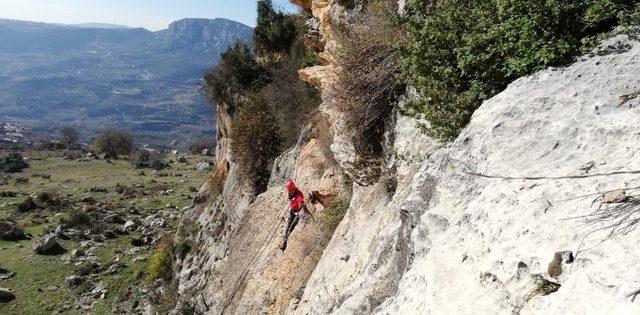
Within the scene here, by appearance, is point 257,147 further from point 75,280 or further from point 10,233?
point 10,233

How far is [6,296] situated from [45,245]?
851cm

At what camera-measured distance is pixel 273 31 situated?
34.3 m

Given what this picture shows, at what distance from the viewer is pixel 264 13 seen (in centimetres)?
3809

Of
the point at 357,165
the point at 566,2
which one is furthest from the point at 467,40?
the point at 357,165

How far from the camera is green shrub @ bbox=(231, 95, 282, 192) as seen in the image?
25.4 m

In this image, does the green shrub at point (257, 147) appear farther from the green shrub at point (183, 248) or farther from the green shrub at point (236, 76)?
the green shrub at point (183, 248)

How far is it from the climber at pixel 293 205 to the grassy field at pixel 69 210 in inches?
709

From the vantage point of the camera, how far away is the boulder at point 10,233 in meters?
42.5

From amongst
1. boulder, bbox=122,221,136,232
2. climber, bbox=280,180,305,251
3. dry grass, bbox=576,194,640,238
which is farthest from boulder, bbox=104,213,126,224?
dry grass, bbox=576,194,640,238

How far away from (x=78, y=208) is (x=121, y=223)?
28.8 ft

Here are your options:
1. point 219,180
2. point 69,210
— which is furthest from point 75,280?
point 69,210

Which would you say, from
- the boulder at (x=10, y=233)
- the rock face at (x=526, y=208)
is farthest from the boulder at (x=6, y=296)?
the rock face at (x=526, y=208)

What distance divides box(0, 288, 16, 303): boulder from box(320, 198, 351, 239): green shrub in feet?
87.5

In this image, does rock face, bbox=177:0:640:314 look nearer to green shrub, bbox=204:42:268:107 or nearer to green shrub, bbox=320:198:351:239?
green shrub, bbox=320:198:351:239
